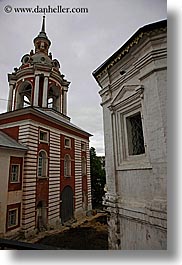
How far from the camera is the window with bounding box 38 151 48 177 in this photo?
2.28 m

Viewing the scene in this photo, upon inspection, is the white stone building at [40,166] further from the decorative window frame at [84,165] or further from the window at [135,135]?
Result: the window at [135,135]

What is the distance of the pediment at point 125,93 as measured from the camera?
1.80 meters

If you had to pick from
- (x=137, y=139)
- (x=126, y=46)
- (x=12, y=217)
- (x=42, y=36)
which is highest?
(x=42, y=36)

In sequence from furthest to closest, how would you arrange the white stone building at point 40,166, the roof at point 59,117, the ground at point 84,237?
the roof at point 59,117
the white stone building at point 40,166
the ground at point 84,237

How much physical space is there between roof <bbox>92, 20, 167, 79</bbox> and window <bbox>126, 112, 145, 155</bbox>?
0.66 meters

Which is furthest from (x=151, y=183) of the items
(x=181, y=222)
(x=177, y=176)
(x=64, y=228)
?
(x=64, y=228)

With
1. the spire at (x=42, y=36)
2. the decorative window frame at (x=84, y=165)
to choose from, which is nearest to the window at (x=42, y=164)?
the decorative window frame at (x=84, y=165)

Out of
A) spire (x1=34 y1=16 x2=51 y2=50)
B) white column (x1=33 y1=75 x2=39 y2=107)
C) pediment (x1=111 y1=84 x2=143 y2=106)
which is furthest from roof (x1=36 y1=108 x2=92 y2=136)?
spire (x1=34 y1=16 x2=51 y2=50)

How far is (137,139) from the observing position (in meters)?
1.86

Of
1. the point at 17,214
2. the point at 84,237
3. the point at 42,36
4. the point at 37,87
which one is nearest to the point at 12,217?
the point at 17,214

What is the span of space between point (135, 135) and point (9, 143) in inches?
61.3

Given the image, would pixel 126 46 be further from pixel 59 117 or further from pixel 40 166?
pixel 40 166

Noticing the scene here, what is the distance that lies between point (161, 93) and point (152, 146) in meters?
0.46

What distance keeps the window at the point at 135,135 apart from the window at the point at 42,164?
1116 millimetres
